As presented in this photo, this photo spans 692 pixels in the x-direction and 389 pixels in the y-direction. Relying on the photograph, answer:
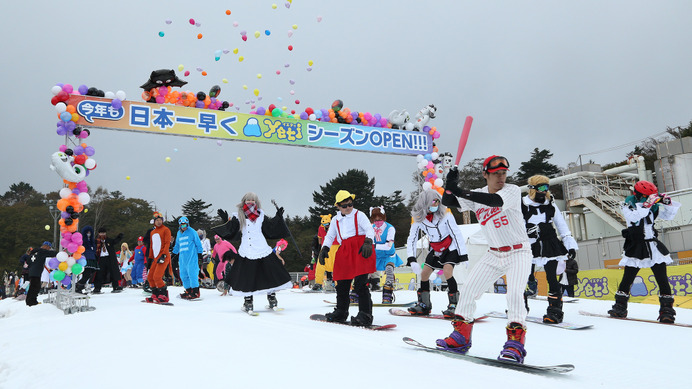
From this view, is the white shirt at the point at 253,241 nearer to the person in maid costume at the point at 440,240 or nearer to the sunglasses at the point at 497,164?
the person in maid costume at the point at 440,240

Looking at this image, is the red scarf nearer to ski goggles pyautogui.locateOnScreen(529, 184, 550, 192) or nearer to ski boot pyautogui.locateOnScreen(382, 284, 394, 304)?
ski boot pyautogui.locateOnScreen(382, 284, 394, 304)

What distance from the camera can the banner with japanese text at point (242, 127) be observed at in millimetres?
10664

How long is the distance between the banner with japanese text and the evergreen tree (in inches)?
1521

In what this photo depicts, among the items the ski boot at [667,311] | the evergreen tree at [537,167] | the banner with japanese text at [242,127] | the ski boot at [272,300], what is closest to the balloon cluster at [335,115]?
the banner with japanese text at [242,127]

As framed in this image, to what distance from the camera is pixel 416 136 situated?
13.8 metres

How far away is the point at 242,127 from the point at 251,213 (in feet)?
15.7

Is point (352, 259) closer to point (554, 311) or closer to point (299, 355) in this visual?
point (299, 355)

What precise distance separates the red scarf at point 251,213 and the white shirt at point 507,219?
4.29 m

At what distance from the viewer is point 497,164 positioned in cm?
417

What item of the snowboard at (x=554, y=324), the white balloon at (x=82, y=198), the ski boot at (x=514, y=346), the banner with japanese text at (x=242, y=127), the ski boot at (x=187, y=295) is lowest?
the snowboard at (x=554, y=324)

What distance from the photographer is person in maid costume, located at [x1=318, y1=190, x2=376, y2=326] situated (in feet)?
19.6

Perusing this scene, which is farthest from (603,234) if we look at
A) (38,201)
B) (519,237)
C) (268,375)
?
(38,201)

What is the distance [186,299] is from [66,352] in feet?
21.8

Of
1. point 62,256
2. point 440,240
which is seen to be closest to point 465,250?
point 440,240
